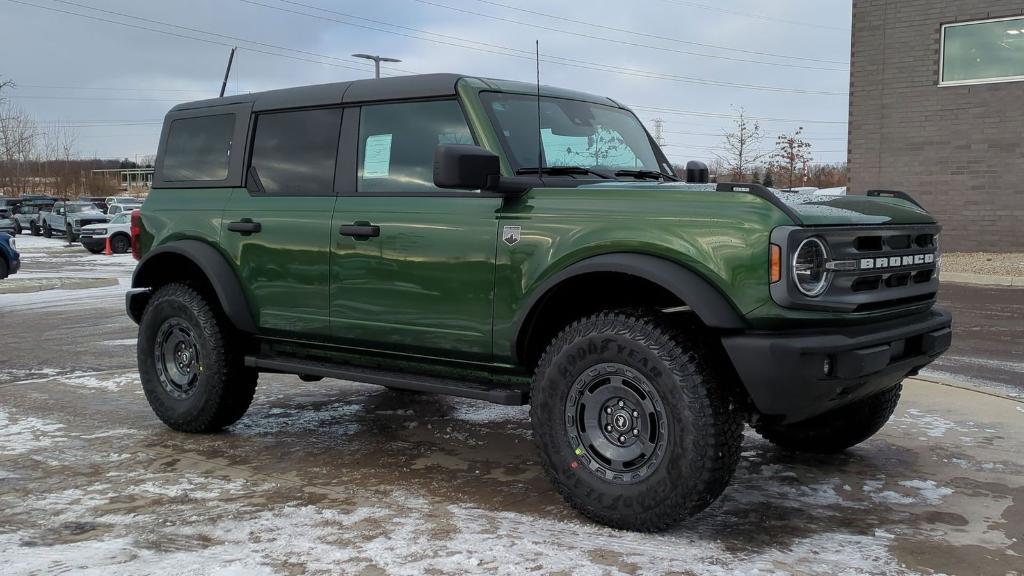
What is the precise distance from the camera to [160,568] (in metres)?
3.51

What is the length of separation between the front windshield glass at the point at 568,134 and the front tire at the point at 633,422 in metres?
1.06

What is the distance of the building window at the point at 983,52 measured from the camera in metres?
18.1

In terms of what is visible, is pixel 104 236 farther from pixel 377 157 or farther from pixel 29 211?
pixel 377 157

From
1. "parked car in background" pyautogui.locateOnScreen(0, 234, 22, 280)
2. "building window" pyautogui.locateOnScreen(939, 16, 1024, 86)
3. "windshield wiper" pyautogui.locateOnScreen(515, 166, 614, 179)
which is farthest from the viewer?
"building window" pyautogui.locateOnScreen(939, 16, 1024, 86)

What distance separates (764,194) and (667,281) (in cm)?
51

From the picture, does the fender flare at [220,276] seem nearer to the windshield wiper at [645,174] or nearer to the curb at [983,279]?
the windshield wiper at [645,174]

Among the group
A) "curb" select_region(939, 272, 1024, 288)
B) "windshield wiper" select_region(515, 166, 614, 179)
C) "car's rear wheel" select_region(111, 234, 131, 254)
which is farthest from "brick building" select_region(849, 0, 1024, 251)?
"car's rear wheel" select_region(111, 234, 131, 254)

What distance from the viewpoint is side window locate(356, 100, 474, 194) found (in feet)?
15.5

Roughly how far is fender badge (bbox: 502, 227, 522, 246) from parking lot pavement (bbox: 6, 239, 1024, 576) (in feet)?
3.99

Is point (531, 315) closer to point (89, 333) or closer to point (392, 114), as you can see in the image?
point (392, 114)

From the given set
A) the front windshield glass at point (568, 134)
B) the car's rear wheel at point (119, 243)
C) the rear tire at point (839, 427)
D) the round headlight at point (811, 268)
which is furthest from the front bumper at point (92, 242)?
the round headlight at point (811, 268)

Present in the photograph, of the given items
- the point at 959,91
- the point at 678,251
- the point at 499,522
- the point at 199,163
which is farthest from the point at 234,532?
the point at 959,91

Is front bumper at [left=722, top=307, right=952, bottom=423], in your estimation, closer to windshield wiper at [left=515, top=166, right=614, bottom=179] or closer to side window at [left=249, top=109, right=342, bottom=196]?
windshield wiper at [left=515, top=166, right=614, bottom=179]

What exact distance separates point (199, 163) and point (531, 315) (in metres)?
2.83
